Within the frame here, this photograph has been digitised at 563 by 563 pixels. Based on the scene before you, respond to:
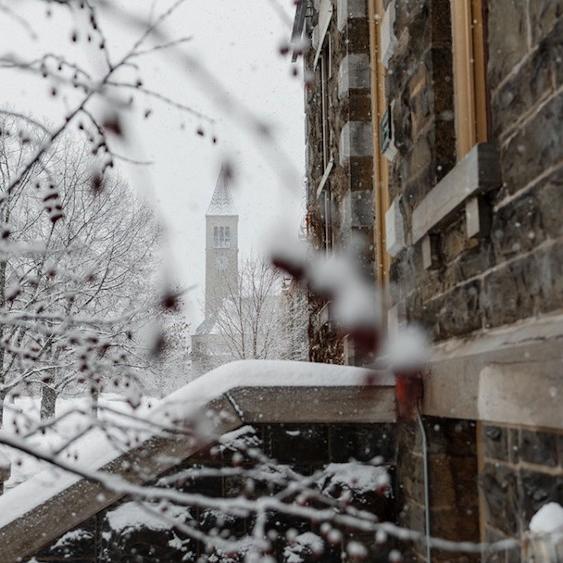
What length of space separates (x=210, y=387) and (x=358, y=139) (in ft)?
9.95

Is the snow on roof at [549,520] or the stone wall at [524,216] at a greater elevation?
the stone wall at [524,216]

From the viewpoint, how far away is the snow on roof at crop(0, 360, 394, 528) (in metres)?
3.81

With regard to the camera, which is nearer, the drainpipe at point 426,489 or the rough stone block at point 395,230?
the drainpipe at point 426,489

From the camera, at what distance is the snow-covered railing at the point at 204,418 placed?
377 centimetres

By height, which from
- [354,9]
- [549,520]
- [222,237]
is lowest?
[549,520]

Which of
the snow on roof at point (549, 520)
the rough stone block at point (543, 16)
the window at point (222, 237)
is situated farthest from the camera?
the window at point (222, 237)

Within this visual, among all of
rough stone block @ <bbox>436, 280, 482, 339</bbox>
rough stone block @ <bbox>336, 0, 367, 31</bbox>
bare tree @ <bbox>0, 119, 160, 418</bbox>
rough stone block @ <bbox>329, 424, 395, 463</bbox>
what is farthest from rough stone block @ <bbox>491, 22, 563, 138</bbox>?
bare tree @ <bbox>0, 119, 160, 418</bbox>

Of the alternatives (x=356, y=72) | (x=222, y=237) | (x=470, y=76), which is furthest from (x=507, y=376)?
(x=222, y=237)

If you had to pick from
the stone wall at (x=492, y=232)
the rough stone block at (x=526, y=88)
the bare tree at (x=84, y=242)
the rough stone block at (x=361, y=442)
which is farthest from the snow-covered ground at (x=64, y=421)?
the bare tree at (x=84, y=242)

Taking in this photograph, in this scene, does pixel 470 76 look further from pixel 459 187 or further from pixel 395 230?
pixel 395 230

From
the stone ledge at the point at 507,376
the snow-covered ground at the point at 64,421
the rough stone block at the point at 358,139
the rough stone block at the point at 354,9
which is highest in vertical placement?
the rough stone block at the point at 354,9

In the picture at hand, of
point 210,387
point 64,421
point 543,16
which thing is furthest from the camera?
point 210,387

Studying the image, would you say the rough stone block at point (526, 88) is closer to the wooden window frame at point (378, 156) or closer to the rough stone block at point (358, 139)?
the wooden window frame at point (378, 156)

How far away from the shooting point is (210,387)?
3.99m
